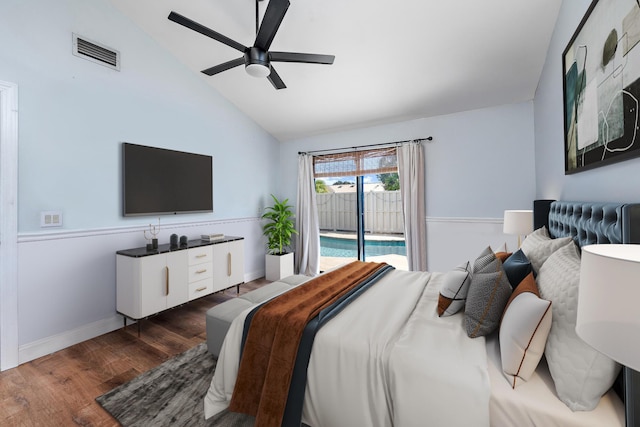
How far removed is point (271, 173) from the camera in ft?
16.5

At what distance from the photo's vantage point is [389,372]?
1190 millimetres

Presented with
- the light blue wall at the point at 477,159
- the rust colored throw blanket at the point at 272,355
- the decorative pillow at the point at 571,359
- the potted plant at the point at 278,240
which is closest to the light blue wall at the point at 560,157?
the light blue wall at the point at 477,159

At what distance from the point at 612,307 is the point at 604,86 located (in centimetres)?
130

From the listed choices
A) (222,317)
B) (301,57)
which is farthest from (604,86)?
(222,317)

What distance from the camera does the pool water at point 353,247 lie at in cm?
455

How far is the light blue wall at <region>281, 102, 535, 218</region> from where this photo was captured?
132 inches

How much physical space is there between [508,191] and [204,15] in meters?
3.87

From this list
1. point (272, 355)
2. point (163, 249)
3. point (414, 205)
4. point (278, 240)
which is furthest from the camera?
point (278, 240)

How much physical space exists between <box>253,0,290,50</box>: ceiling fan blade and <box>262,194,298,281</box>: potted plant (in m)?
2.64

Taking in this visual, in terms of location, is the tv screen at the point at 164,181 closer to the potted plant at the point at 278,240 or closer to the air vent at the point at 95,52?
the air vent at the point at 95,52

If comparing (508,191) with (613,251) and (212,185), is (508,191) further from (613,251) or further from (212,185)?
(212,185)

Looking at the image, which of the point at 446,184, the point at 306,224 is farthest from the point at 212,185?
the point at 446,184

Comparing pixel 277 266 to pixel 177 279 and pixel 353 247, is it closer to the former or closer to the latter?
pixel 353 247

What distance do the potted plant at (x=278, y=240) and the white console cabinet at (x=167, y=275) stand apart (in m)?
1.06
